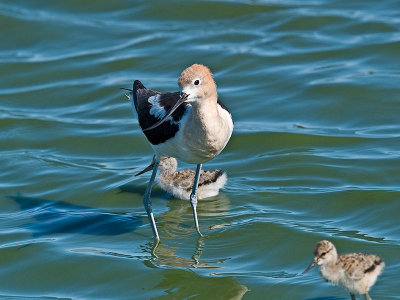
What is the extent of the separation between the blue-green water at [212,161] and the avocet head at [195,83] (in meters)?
1.58

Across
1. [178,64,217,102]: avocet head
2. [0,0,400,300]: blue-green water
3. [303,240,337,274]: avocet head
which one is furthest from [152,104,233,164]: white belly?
[303,240,337,274]: avocet head

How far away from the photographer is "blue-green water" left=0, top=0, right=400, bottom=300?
829 centimetres

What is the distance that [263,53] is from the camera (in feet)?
47.1

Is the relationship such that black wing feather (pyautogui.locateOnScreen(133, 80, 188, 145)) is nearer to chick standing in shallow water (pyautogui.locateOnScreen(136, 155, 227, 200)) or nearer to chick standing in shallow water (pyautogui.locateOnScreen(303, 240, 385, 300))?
chick standing in shallow water (pyautogui.locateOnScreen(136, 155, 227, 200))

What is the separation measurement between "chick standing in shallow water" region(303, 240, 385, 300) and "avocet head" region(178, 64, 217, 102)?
2.09 m

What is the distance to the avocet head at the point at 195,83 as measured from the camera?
812 centimetres

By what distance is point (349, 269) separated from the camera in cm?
688

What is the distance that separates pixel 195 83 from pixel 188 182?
2.16 m

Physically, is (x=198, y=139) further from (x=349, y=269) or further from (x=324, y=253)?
(x=349, y=269)

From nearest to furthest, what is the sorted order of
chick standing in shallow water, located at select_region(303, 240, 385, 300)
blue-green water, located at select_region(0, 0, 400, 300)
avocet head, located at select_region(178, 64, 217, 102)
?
1. chick standing in shallow water, located at select_region(303, 240, 385, 300)
2. avocet head, located at select_region(178, 64, 217, 102)
3. blue-green water, located at select_region(0, 0, 400, 300)

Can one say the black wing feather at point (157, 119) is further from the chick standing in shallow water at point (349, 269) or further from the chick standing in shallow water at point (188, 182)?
the chick standing in shallow water at point (349, 269)

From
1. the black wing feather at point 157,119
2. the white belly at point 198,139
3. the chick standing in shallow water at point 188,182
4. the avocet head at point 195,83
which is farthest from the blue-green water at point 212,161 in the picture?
the avocet head at point 195,83

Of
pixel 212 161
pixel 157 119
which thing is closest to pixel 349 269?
pixel 157 119

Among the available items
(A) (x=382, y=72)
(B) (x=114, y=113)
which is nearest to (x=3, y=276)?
(B) (x=114, y=113)
